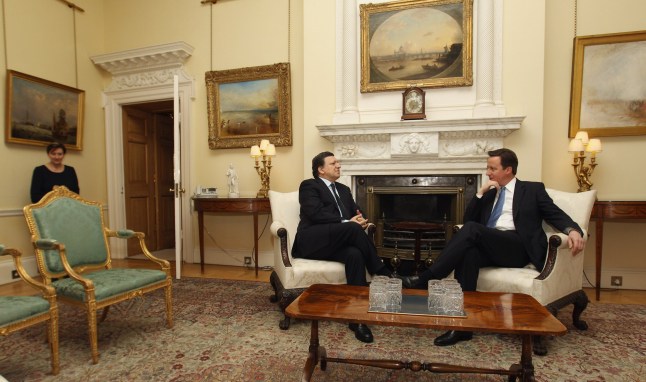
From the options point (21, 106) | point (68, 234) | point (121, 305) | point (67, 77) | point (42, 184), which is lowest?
point (121, 305)

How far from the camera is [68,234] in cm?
266

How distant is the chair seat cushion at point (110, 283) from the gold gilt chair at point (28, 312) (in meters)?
0.18

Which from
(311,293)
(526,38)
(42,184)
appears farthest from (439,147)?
(42,184)

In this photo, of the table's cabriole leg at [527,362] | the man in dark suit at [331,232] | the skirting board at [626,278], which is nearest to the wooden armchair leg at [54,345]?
the man in dark suit at [331,232]

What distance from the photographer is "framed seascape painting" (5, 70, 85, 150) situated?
4.33 meters

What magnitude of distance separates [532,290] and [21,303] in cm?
305

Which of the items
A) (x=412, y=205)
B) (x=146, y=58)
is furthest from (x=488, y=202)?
(x=146, y=58)

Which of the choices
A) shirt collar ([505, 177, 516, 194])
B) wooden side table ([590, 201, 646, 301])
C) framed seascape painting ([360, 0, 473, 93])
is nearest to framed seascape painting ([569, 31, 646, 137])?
wooden side table ([590, 201, 646, 301])

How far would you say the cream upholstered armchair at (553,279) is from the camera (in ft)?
7.88

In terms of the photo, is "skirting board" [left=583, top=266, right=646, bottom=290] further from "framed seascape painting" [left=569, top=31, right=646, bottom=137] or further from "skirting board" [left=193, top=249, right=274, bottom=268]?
"skirting board" [left=193, top=249, right=274, bottom=268]

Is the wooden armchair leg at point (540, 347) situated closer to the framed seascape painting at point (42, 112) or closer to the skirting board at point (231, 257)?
the skirting board at point (231, 257)

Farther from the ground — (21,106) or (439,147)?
(21,106)

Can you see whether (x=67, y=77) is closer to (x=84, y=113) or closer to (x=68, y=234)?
(x=84, y=113)

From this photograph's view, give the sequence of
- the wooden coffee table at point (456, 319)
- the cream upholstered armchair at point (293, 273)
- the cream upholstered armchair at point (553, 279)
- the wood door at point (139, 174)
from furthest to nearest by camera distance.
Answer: the wood door at point (139, 174), the cream upholstered armchair at point (293, 273), the cream upholstered armchair at point (553, 279), the wooden coffee table at point (456, 319)
